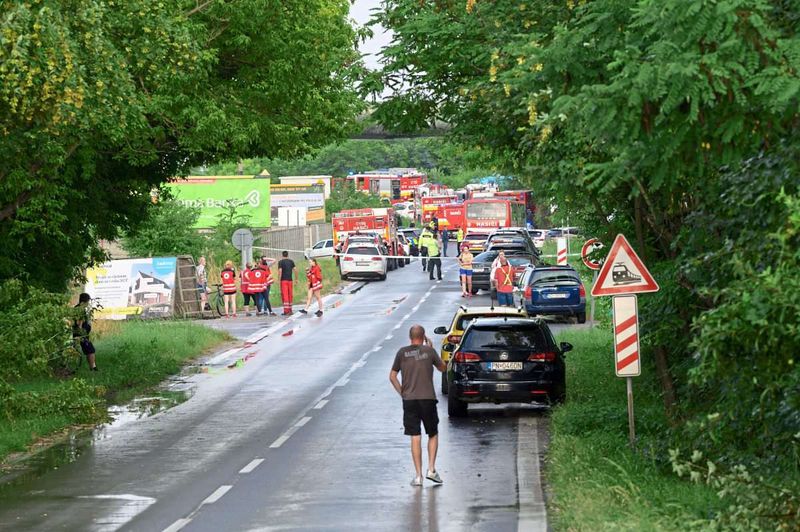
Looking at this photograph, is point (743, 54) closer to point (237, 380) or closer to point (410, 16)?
point (410, 16)

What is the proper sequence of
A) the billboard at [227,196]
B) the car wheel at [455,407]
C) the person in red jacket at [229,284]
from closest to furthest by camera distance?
the car wheel at [455,407] < the person in red jacket at [229,284] < the billboard at [227,196]

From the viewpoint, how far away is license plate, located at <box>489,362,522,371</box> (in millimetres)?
21172

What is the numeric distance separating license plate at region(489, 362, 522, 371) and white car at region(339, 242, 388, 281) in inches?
1541

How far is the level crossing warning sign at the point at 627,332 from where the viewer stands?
632 inches

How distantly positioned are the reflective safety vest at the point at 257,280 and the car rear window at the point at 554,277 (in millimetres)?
8843

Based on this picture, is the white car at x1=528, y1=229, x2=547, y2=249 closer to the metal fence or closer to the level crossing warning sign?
the metal fence

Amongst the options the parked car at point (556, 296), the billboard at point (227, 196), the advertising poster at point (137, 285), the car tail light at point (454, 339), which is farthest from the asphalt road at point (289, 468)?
the billboard at point (227, 196)

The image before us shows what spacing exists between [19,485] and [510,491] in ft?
18.7

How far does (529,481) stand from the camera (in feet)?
51.5

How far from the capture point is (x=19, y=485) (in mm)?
16625

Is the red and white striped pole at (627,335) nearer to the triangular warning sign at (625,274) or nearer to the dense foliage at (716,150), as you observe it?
the triangular warning sign at (625,274)

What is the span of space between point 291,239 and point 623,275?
2252 inches

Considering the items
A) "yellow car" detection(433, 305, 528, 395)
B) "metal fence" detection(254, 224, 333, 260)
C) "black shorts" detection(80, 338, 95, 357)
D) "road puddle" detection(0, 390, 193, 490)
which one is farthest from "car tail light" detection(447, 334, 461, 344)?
"metal fence" detection(254, 224, 333, 260)

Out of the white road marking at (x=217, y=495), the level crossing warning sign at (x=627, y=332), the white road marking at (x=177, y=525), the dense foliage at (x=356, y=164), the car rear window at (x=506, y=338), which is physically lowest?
the white road marking at (x=217, y=495)
